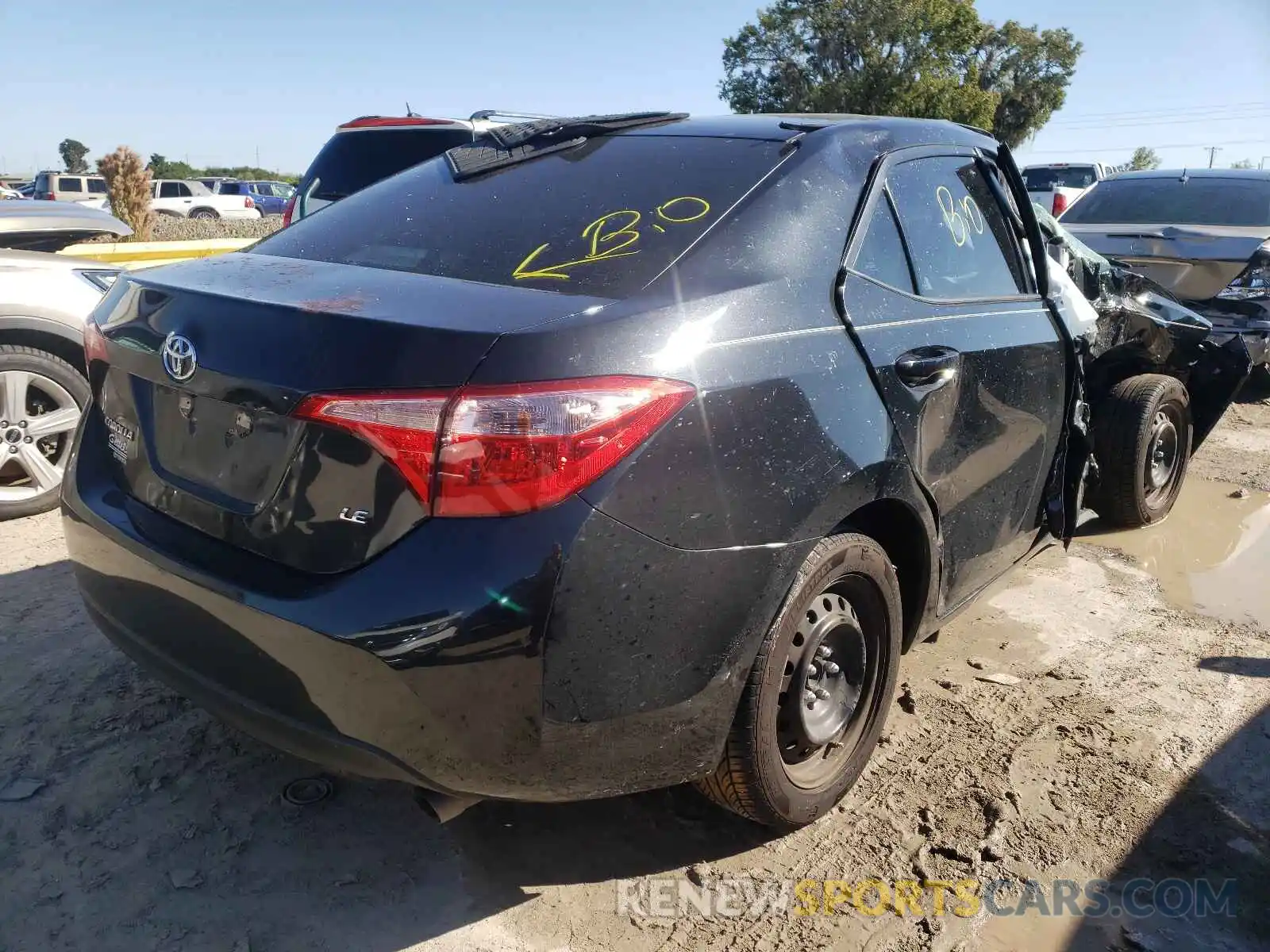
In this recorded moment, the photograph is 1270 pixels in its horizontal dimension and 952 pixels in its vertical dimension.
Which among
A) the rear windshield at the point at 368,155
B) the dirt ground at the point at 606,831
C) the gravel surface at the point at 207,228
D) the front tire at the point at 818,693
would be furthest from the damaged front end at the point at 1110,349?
the gravel surface at the point at 207,228

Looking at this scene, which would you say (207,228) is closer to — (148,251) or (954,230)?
(148,251)

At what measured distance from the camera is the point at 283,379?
1.89 meters

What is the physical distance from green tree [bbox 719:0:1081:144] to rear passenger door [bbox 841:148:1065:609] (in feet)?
119

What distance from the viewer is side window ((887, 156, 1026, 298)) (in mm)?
2779

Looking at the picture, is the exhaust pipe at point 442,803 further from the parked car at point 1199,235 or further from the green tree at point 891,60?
the green tree at point 891,60

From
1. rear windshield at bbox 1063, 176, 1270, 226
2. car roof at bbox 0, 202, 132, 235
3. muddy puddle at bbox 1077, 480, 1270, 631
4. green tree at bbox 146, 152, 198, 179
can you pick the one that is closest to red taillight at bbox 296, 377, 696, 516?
muddy puddle at bbox 1077, 480, 1270, 631

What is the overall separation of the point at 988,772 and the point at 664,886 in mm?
1089

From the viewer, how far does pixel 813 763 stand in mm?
2502

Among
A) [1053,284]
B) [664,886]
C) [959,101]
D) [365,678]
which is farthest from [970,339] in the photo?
[959,101]

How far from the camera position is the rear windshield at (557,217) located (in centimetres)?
220

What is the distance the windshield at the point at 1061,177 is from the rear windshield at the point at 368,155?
55.3ft

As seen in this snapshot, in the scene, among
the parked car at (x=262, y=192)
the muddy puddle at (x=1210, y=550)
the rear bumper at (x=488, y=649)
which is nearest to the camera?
the rear bumper at (x=488, y=649)

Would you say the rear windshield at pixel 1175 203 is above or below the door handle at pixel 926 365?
above

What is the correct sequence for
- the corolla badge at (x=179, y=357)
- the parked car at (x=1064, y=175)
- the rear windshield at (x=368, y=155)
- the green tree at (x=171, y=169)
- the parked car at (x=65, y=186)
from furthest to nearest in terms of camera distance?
the green tree at (x=171, y=169) → the parked car at (x=65, y=186) → the parked car at (x=1064, y=175) → the rear windshield at (x=368, y=155) → the corolla badge at (x=179, y=357)
